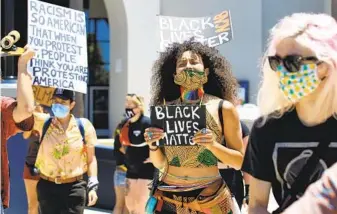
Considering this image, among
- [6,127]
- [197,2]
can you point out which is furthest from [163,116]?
[197,2]

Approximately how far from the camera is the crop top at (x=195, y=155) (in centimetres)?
395

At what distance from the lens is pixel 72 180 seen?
18.0ft

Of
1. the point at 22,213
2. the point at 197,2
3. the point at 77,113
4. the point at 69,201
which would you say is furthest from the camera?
the point at 197,2

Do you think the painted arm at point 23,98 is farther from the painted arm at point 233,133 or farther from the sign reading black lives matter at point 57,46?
the sign reading black lives matter at point 57,46

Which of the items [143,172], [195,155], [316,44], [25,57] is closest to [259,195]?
[316,44]

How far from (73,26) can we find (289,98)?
413cm

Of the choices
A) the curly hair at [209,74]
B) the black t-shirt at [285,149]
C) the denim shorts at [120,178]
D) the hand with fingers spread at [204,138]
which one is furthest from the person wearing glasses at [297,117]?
the denim shorts at [120,178]

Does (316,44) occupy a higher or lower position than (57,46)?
lower

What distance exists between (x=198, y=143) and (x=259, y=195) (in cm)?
117

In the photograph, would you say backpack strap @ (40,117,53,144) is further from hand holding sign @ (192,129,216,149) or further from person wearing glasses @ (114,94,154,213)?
person wearing glasses @ (114,94,154,213)

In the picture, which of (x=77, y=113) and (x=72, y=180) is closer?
(x=72, y=180)

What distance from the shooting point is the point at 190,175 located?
391 cm

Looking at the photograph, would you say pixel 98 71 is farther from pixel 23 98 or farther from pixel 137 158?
pixel 23 98

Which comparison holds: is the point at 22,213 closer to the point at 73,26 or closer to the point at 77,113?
the point at 77,113
